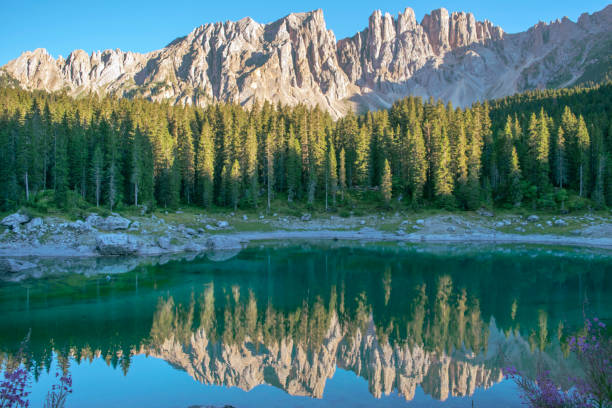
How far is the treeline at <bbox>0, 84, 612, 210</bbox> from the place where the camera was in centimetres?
5975

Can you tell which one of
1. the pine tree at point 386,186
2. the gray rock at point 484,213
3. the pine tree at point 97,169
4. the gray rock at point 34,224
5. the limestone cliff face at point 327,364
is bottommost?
the limestone cliff face at point 327,364

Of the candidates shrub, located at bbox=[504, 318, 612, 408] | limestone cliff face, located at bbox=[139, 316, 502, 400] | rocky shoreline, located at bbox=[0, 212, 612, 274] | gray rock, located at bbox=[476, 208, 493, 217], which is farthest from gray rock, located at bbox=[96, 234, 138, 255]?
gray rock, located at bbox=[476, 208, 493, 217]

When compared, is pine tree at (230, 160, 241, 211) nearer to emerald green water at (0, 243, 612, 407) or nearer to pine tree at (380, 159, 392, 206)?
pine tree at (380, 159, 392, 206)

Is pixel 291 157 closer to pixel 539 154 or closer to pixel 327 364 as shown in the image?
pixel 539 154

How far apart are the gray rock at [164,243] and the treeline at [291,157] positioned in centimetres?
1348

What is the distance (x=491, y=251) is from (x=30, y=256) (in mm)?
51972

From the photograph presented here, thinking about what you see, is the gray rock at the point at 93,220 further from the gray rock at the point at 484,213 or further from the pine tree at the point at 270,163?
the gray rock at the point at 484,213

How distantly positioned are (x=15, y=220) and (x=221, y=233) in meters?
24.6

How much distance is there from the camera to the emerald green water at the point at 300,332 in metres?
13.3

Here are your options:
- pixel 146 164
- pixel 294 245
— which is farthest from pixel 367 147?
pixel 146 164

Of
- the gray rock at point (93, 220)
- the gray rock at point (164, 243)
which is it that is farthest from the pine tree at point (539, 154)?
the gray rock at point (93, 220)

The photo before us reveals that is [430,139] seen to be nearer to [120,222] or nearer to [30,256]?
[120,222]

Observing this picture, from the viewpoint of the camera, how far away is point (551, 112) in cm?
9875

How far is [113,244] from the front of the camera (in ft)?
144
